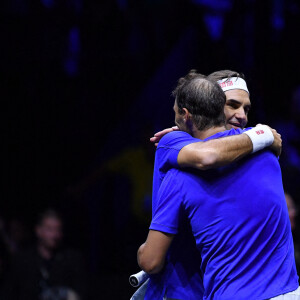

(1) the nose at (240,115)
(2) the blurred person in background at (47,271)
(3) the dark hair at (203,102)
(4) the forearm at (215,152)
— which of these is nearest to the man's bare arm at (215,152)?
(4) the forearm at (215,152)

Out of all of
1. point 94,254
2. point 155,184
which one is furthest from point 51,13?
point 155,184

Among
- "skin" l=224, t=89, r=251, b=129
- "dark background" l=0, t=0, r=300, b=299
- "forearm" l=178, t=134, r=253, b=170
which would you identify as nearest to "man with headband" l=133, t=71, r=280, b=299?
"forearm" l=178, t=134, r=253, b=170

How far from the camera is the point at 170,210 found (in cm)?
222

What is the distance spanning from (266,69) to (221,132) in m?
4.65

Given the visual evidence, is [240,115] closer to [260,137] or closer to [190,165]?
→ [260,137]

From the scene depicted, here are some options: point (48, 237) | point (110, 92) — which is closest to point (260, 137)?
point (48, 237)

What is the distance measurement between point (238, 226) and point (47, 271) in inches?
132

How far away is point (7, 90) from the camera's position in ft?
25.9

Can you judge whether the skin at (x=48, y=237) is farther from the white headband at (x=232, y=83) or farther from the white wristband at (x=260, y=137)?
the white wristband at (x=260, y=137)

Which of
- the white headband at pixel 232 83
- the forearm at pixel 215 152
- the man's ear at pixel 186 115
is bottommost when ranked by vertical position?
the forearm at pixel 215 152

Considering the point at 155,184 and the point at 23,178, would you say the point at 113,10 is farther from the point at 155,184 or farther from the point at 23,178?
the point at 155,184

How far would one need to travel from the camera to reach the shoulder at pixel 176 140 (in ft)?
7.52

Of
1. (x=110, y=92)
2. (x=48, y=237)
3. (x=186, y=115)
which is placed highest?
(x=186, y=115)

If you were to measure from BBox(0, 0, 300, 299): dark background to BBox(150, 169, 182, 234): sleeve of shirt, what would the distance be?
336 cm
